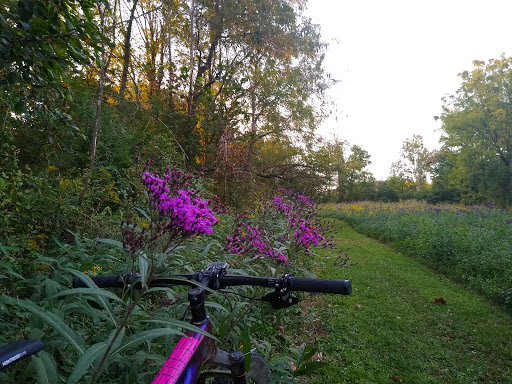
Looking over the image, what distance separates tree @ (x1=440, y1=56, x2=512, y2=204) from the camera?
23844 mm

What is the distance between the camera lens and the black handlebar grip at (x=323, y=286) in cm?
115

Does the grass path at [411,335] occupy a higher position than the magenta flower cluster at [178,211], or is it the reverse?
the magenta flower cluster at [178,211]

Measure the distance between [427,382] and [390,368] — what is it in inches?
13.9

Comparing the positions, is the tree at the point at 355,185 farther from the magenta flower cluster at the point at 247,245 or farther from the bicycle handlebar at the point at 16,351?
the bicycle handlebar at the point at 16,351

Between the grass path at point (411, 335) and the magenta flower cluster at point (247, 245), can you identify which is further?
the grass path at point (411, 335)

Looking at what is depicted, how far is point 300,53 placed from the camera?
1156cm

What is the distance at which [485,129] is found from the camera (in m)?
25.5

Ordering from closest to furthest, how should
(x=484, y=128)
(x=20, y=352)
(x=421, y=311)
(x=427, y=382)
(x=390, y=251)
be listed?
(x=20, y=352) < (x=427, y=382) < (x=421, y=311) < (x=390, y=251) < (x=484, y=128)

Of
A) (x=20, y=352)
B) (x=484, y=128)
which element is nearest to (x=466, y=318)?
(x=20, y=352)

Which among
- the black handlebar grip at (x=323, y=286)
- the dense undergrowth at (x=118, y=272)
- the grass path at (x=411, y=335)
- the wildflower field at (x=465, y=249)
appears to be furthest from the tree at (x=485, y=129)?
the black handlebar grip at (x=323, y=286)

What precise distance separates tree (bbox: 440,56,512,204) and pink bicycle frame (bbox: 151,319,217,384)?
28.1 m

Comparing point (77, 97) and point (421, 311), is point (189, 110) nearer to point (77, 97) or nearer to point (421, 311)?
point (77, 97)

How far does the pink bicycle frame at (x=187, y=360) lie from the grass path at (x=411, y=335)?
7.10 feet

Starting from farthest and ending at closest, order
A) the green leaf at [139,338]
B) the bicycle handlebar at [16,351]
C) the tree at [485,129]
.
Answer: the tree at [485,129] → the green leaf at [139,338] → the bicycle handlebar at [16,351]
